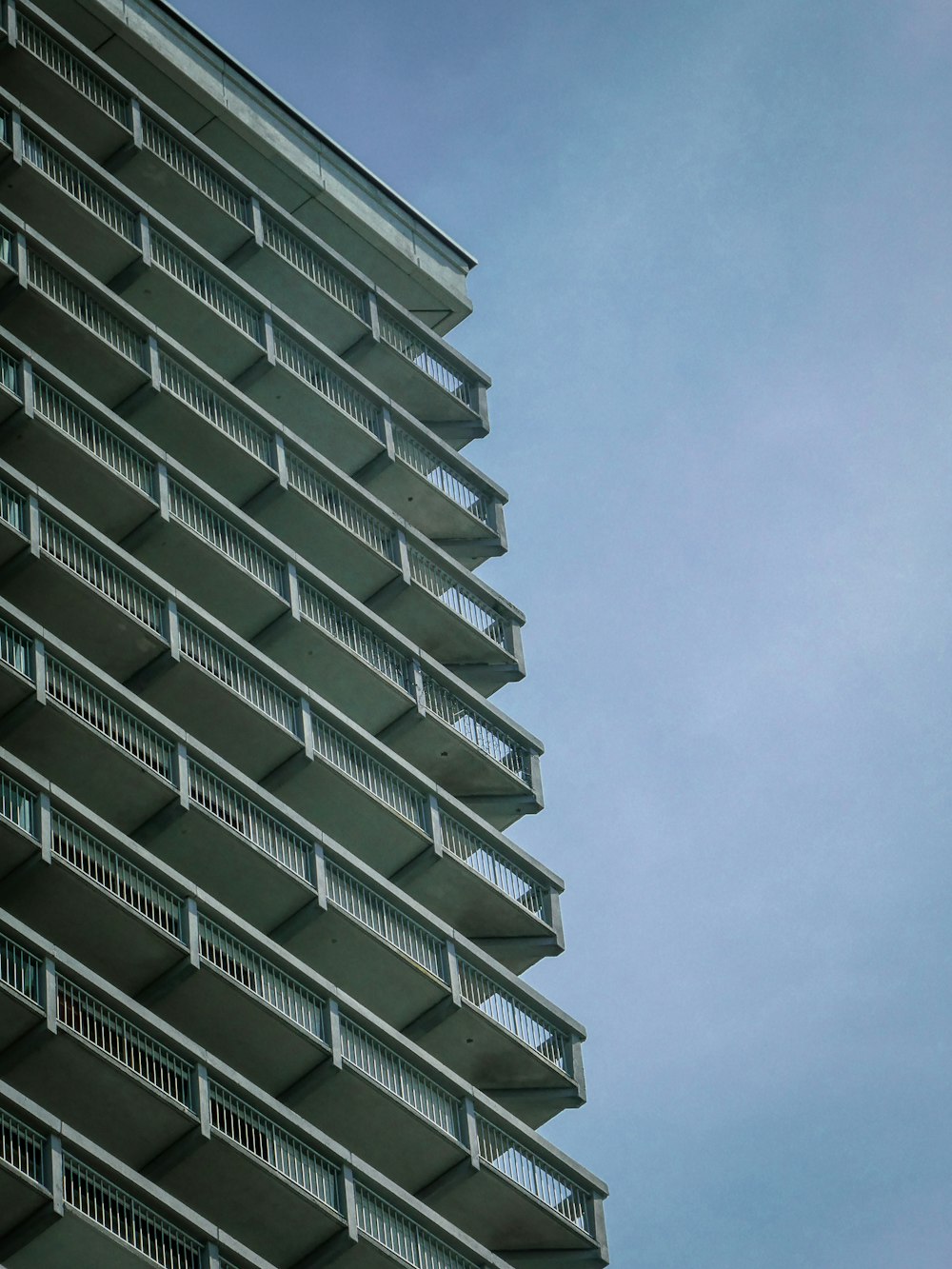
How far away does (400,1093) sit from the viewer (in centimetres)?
4491

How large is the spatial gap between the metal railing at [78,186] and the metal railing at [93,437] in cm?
610

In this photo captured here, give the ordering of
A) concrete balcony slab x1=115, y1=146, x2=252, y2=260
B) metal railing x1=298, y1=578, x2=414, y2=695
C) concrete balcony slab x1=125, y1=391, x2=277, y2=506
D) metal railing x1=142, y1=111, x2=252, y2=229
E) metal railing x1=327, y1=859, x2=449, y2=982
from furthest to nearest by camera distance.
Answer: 1. metal railing x1=142, y1=111, x2=252, y2=229
2. concrete balcony slab x1=115, y1=146, x2=252, y2=260
3. metal railing x1=298, y1=578, x2=414, y2=695
4. concrete balcony slab x1=125, y1=391, x2=277, y2=506
5. metal railing x1=327, y1=859, x2=449, y2=982

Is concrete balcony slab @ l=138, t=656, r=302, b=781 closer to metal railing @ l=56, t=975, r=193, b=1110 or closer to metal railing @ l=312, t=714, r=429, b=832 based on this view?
metal railing @ l=312, t=714, r=429, b=832

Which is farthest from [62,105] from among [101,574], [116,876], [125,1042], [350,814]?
[125,1042]

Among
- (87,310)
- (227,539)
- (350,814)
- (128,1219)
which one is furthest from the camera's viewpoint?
(87,310)

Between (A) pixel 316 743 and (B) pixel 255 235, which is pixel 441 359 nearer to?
(B) pixel 255 235

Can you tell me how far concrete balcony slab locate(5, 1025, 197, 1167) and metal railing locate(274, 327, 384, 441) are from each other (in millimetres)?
21076

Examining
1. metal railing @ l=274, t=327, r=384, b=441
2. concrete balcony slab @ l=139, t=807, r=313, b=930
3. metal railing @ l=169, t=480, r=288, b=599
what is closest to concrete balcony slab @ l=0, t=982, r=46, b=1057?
concrete balcony slab @ l=139, t=807, r=313, b=930

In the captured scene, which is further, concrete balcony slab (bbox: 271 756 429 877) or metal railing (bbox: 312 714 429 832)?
metal railing (bbox: 312 714 429 832)

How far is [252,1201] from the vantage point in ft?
134

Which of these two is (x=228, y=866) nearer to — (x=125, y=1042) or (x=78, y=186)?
(x=125, y=1042)

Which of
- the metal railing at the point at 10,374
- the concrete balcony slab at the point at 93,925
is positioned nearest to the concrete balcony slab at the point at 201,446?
the metal railing at the point at 10,374

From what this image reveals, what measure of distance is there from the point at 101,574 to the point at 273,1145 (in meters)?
11.7

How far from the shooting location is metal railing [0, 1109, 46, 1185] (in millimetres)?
36500
